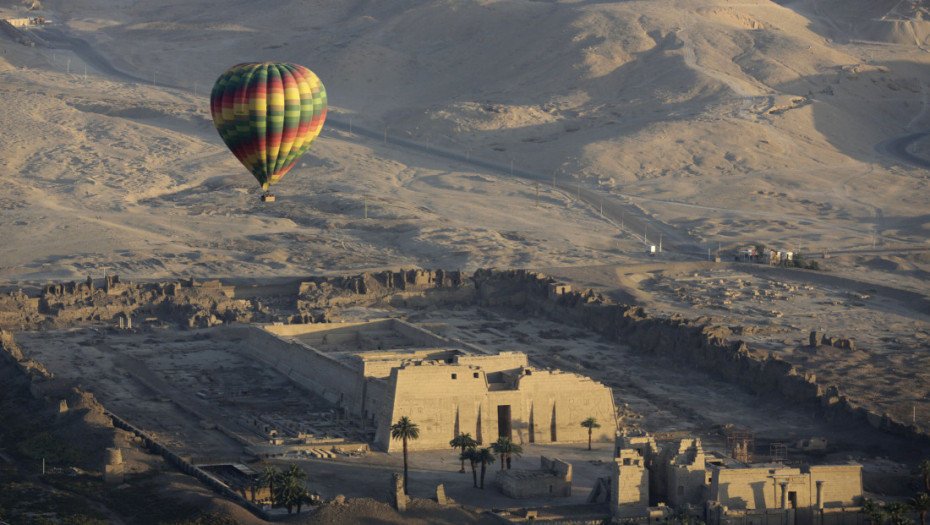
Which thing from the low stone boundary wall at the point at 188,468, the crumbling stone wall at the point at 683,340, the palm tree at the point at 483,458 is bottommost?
the low stone boundary wall at the point at 188,468

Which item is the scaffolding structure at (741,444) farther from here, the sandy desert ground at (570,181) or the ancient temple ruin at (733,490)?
the sandy desert ground at (570,181)

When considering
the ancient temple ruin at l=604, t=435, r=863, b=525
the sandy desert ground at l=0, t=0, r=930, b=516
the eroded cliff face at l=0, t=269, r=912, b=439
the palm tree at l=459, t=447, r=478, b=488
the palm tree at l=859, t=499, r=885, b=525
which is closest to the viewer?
the palm tree at l=859, t=499, r=885, b=525

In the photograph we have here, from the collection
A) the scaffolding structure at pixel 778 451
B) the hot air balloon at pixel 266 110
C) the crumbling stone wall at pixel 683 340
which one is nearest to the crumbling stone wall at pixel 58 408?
the hot air balloon at pixel 266 110

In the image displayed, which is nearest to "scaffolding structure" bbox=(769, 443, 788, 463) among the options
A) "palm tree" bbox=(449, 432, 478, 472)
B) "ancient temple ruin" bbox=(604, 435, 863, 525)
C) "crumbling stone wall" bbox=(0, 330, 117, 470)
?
"ancient temple ruin" bbox=(604, 435, 863, 525)

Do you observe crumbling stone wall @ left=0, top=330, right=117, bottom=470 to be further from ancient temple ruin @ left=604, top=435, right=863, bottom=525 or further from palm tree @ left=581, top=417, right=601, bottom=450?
ancient temple ruin @ left=604, top=435, right=863, bottom=525

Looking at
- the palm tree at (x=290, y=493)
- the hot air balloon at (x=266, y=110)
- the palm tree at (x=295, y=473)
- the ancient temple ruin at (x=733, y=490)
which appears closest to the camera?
the ancient temple ruin at (x=733, y=490)
